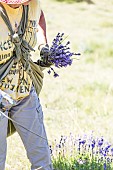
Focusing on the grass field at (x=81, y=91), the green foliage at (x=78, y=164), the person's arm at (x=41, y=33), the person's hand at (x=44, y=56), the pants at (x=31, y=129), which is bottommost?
the grass field at (x=81, y=91)

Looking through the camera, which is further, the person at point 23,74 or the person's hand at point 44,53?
the person's hand at point 44,53

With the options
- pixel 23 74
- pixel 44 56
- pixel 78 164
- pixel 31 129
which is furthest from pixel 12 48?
pixel 78 164

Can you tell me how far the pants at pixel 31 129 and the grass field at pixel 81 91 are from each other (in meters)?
0.65

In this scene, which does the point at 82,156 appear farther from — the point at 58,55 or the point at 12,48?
the point at 12,48

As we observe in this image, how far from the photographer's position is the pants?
341 cm

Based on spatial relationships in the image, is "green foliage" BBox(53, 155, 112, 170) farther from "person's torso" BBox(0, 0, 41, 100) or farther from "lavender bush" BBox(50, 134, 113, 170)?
"person's torso" BBox(0, 0, 41, 100)

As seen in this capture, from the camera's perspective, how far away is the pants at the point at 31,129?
341cm

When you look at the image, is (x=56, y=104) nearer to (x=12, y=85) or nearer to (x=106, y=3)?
(x=12, y=85)

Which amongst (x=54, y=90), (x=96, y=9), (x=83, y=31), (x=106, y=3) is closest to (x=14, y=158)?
(x=54, y=90)

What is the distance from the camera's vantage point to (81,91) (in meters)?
7.43

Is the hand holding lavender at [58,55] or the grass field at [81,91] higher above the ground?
the hand holding lavender at [58,55]

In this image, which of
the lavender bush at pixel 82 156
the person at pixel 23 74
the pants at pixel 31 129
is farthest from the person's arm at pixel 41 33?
the lavender bush at pixel 82 156

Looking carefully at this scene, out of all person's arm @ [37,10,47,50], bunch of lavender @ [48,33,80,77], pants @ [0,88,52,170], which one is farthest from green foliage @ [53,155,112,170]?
person's arm @ [37,10,47,50]

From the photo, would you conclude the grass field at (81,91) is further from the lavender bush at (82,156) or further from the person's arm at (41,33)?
the person's arm at (41,33)
